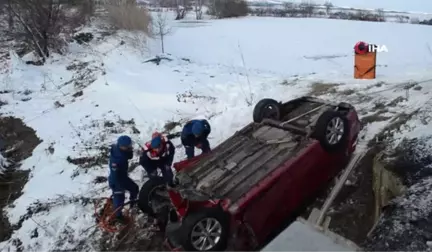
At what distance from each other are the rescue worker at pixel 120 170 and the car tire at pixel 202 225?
1.91m

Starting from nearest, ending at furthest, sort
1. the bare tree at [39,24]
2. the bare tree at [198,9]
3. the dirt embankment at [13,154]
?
the dirt embankment at [13,154] → the bare tree at [39,24] → the bare tree at [198,9]

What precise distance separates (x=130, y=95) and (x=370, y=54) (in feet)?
20.5

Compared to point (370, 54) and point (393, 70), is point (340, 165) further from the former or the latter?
point (393, 70)

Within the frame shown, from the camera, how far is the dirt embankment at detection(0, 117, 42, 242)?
7.70m

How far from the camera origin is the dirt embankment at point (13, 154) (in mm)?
7705

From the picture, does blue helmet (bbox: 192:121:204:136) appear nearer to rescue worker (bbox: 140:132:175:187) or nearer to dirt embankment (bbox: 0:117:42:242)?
rescue worker (bbox: 140:132:175:187)

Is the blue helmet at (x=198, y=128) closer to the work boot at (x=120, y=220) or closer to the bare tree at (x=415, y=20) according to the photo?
the work boot at (x=120, y=220)

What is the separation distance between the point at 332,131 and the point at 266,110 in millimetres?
1335

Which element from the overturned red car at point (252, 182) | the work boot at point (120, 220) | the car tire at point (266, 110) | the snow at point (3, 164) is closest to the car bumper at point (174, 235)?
the overturned red car at point (252, 182)

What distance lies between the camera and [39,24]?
58.7ft

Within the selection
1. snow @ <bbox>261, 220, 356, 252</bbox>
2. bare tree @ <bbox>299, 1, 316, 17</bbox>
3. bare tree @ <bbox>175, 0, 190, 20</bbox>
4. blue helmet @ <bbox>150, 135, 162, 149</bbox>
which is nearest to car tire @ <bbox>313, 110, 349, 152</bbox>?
blue helmet @ <bbox>150, 135, 162, 149</bbox>

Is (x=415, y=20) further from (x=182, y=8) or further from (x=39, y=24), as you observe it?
(x=39, y=24)

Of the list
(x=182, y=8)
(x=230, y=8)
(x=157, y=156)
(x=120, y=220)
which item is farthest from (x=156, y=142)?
(x=182, y=8)

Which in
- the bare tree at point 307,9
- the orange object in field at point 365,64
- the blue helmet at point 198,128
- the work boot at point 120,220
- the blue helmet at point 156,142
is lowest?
the work boot at point 120,220
